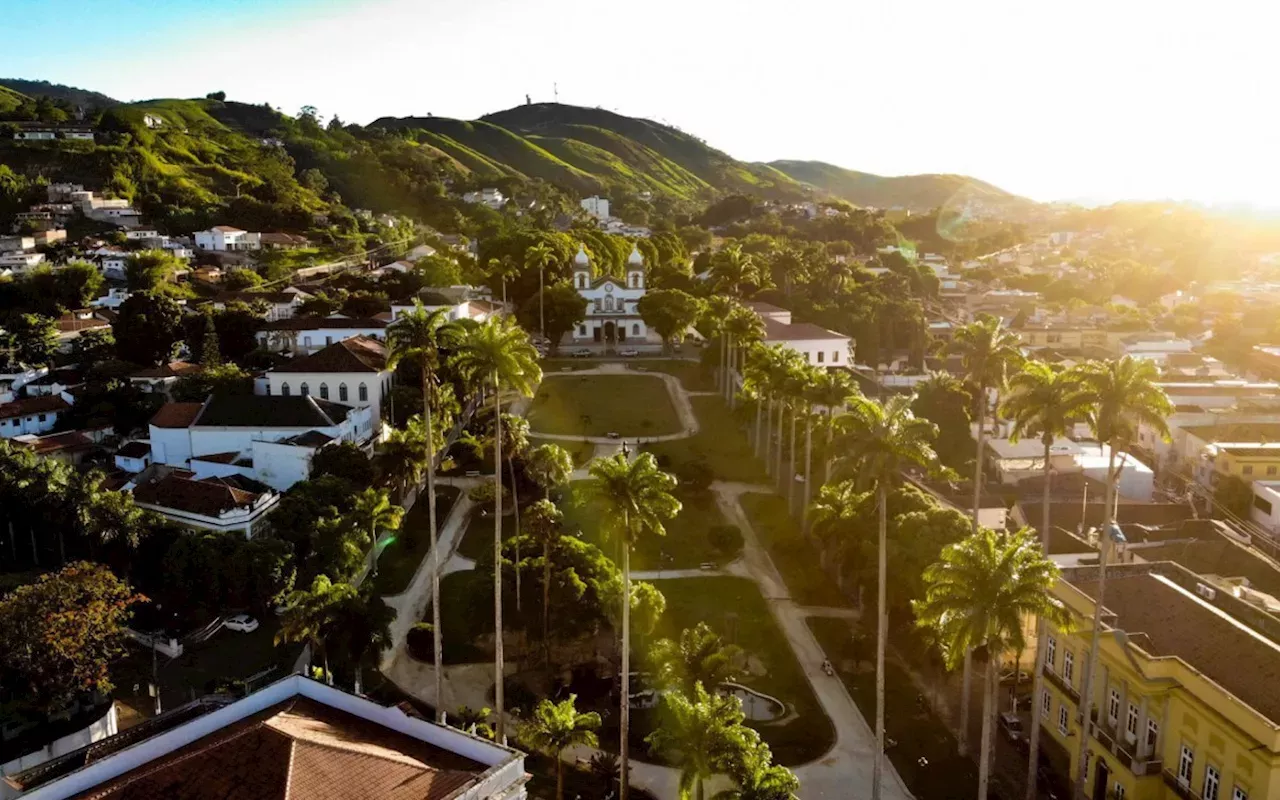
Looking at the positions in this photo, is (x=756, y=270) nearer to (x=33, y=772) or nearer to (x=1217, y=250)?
(x=33, y=772)

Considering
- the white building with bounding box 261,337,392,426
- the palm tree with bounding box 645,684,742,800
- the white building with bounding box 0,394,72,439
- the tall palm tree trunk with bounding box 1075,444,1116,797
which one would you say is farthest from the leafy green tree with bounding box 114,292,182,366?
the tall palm tree trunk with bounding box 1075,444,1116,797

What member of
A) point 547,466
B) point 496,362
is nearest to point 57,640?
point 496,362

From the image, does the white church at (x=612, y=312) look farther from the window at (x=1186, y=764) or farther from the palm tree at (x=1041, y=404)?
the window at (x=1186, y=764)

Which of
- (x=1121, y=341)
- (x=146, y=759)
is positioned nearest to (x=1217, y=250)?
(x=1121, y=341)

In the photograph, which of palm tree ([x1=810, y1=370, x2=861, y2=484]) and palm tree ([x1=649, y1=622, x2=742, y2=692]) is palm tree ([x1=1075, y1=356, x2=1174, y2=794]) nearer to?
palm tree ([x1=649, y1=622, x2=742, y2=692])

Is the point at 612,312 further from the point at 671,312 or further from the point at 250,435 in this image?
the point at 250,435

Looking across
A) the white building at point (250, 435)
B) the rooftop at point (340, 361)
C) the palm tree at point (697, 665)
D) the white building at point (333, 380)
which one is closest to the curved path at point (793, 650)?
the palm tree at point (697, 665)
